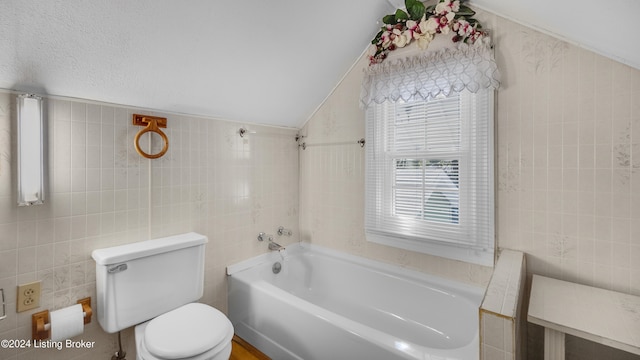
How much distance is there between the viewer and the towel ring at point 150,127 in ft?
5.21

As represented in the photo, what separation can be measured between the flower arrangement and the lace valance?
2.7 inches

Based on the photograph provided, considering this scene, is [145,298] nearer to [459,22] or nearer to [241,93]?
[241,93]

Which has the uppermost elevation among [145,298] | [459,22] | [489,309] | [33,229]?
[459,22]

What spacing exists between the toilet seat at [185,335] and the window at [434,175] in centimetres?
124

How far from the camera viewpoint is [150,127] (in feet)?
5.36

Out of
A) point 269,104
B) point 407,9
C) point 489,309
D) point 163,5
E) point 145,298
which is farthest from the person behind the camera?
point 269,104

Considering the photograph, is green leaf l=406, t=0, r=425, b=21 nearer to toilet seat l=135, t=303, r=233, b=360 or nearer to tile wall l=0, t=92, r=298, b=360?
tile wall l=0, t=92, r=298, b=360

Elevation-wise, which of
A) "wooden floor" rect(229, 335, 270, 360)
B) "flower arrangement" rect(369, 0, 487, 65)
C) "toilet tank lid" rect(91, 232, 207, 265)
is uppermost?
"flower arrangement" rect(369, 0, 487, 65)

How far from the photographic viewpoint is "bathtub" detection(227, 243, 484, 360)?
4.42 feet

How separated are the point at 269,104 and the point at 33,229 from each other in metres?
1.51

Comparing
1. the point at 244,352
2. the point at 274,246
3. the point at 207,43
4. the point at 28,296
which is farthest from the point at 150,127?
the point at 244,352

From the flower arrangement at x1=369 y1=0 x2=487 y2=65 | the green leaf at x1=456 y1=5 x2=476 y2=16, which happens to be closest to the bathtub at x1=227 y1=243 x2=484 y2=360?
the flower arrangement at x1=369 y1=0 x2=487 y2=65

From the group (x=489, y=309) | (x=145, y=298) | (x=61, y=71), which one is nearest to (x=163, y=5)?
(x=61, y=71)

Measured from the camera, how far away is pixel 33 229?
1.30 m
